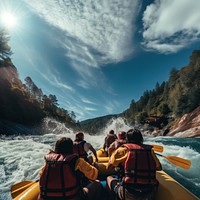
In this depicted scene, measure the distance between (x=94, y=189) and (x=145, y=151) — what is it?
5.03ft

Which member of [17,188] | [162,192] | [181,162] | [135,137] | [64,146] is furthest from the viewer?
[181,162]

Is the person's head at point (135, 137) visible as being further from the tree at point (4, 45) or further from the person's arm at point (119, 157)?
the tree at point (4, 45)

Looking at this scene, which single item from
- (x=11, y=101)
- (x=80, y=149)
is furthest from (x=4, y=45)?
(x=80, y=149)

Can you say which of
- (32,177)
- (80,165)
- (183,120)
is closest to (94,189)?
(80,165)

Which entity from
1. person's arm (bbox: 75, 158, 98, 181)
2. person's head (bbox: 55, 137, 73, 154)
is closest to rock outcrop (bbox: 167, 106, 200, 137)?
person's arm (bbox: 75, 158, 98, 181)

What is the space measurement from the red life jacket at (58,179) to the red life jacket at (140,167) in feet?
3.48

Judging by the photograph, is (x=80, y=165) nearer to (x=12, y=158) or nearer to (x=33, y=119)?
(x=12, y=158)

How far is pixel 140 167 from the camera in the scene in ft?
10.2

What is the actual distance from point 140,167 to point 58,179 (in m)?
1.52

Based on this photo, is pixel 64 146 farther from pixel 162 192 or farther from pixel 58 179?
pixel 162 192

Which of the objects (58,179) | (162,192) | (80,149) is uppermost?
(80,149)

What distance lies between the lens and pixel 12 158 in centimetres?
870

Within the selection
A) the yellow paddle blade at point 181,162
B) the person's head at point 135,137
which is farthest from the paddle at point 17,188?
the yellow paddle blade at point 181,162

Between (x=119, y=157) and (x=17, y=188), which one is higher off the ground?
(x=119, y=157)
